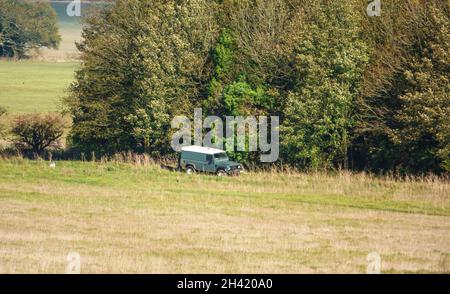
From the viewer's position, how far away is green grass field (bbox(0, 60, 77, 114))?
3846 inches

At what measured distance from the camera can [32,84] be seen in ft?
390

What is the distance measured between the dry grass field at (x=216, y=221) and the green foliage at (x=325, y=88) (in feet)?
7.95

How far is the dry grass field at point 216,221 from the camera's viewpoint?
3212cm

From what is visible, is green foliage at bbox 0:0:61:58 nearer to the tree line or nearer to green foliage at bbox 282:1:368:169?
the tree line

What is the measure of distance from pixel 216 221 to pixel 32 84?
8269cm

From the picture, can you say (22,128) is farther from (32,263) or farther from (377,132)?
(32,263)

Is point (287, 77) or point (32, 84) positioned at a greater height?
point (287, 77)

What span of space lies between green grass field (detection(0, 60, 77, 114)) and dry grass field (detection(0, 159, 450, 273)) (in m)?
35.9

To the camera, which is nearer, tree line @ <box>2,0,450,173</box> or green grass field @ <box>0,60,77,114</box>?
tree line @ <box>2,0,450,173</box>

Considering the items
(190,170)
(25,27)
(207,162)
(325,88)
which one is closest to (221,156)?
(207,162)

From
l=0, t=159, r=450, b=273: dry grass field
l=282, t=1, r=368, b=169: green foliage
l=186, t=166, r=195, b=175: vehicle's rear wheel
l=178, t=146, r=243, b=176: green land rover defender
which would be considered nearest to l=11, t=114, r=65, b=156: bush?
l=0, t=159, r=450, b=273: dry grass field

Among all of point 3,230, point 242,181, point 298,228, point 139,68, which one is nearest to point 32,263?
point 3,230

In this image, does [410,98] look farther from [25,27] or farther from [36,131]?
[25,27]

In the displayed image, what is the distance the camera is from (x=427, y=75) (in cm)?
5309
